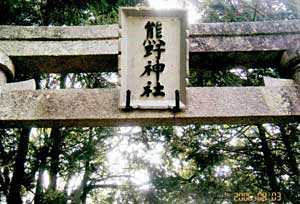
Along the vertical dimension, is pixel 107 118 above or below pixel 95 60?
below

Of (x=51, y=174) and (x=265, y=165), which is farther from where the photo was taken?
(x=51, y=174)

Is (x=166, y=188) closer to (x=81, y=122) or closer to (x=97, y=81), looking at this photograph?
(x=97, y=81)

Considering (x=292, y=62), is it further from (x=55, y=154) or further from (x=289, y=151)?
(x=55, y=154)

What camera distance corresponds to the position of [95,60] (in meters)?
3.25

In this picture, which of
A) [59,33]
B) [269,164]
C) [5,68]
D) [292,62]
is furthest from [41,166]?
[292,62]

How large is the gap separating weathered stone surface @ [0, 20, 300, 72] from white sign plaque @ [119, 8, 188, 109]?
0.85 feet

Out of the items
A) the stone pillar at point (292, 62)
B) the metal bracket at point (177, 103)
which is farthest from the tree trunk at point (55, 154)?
the stone pillar at point (292, 62)

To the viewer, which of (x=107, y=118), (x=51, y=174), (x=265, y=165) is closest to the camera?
(x=107, y=118)

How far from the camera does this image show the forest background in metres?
5.16

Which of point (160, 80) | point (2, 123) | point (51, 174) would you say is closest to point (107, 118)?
point (160, 80)

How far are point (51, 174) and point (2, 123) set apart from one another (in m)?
3.67
